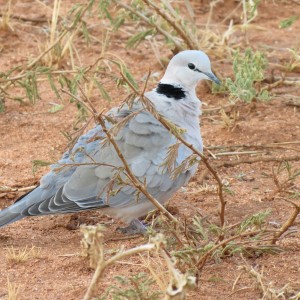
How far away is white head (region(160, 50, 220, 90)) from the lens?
4762 mm

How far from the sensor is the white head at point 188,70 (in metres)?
4.76

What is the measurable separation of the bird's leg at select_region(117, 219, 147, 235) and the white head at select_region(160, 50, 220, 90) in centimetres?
77

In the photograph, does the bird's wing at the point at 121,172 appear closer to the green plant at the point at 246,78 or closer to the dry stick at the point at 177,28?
the green plant at the point at 246,78

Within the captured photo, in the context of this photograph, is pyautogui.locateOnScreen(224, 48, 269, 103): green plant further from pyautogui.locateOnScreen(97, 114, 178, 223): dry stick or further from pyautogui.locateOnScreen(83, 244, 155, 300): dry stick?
pyautogui.locateOnScreen(83, 244, 155, 300): dry stick

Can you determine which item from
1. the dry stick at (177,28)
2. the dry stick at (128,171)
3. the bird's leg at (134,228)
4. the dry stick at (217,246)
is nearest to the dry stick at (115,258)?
the dry stick at (128,171)

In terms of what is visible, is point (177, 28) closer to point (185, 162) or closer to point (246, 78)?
point (246, 78)

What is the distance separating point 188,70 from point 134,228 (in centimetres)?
89

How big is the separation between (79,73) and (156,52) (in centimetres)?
183

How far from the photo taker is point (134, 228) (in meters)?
4.50

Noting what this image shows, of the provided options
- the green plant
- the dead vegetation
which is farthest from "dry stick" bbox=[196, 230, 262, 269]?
the green plant

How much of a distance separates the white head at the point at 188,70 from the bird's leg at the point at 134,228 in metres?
0.77

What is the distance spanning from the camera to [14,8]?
7496mm

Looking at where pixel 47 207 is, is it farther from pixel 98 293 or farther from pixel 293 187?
pixel 293 187

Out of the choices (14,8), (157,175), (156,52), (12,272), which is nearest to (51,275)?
(12,272)
